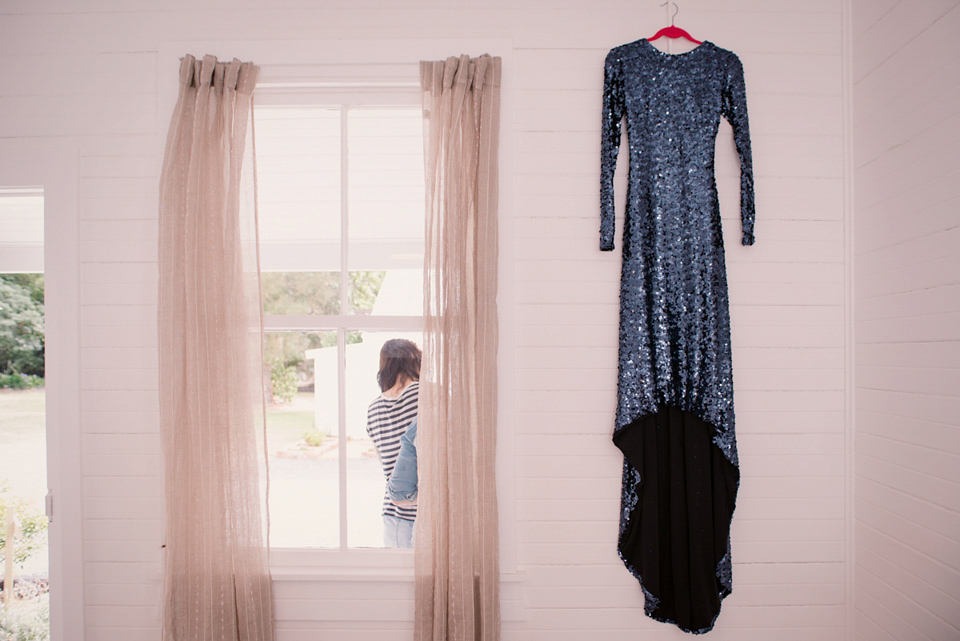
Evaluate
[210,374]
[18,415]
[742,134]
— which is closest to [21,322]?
[18,415]

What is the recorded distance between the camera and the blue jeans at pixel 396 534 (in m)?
→ 1.63

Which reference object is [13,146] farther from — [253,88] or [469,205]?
[469,205]

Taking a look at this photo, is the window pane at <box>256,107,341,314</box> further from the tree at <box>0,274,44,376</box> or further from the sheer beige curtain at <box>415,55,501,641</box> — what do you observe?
the tree at <box>0,274,44,376</box>

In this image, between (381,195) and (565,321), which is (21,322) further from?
(565,321)

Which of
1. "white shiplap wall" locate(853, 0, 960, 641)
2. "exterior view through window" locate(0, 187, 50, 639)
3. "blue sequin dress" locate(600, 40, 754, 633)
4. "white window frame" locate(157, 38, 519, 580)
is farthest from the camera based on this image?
"exterior view through window" locate(0, 187, 50, 639)

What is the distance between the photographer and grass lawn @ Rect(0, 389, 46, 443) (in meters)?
1.76

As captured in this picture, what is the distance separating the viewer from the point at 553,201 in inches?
63.3

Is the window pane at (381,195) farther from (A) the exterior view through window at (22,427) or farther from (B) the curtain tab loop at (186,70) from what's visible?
(A) the exterior view through window at (22,427)

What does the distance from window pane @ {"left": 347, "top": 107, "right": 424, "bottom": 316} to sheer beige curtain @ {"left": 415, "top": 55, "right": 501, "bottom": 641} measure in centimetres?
13

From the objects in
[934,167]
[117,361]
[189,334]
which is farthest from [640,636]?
[117,361]

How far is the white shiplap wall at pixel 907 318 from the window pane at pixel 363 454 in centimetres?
141

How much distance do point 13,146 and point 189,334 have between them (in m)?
0.89

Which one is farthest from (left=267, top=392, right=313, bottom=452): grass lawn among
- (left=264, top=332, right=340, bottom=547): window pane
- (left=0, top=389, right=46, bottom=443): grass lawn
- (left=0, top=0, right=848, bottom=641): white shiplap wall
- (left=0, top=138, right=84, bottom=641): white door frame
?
(left=0, top=389, right=46, bottom=443): grass lawn

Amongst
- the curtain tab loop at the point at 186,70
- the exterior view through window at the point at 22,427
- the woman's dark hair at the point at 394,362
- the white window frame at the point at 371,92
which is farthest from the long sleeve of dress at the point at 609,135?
the exterior view through window at the point at 22,427
